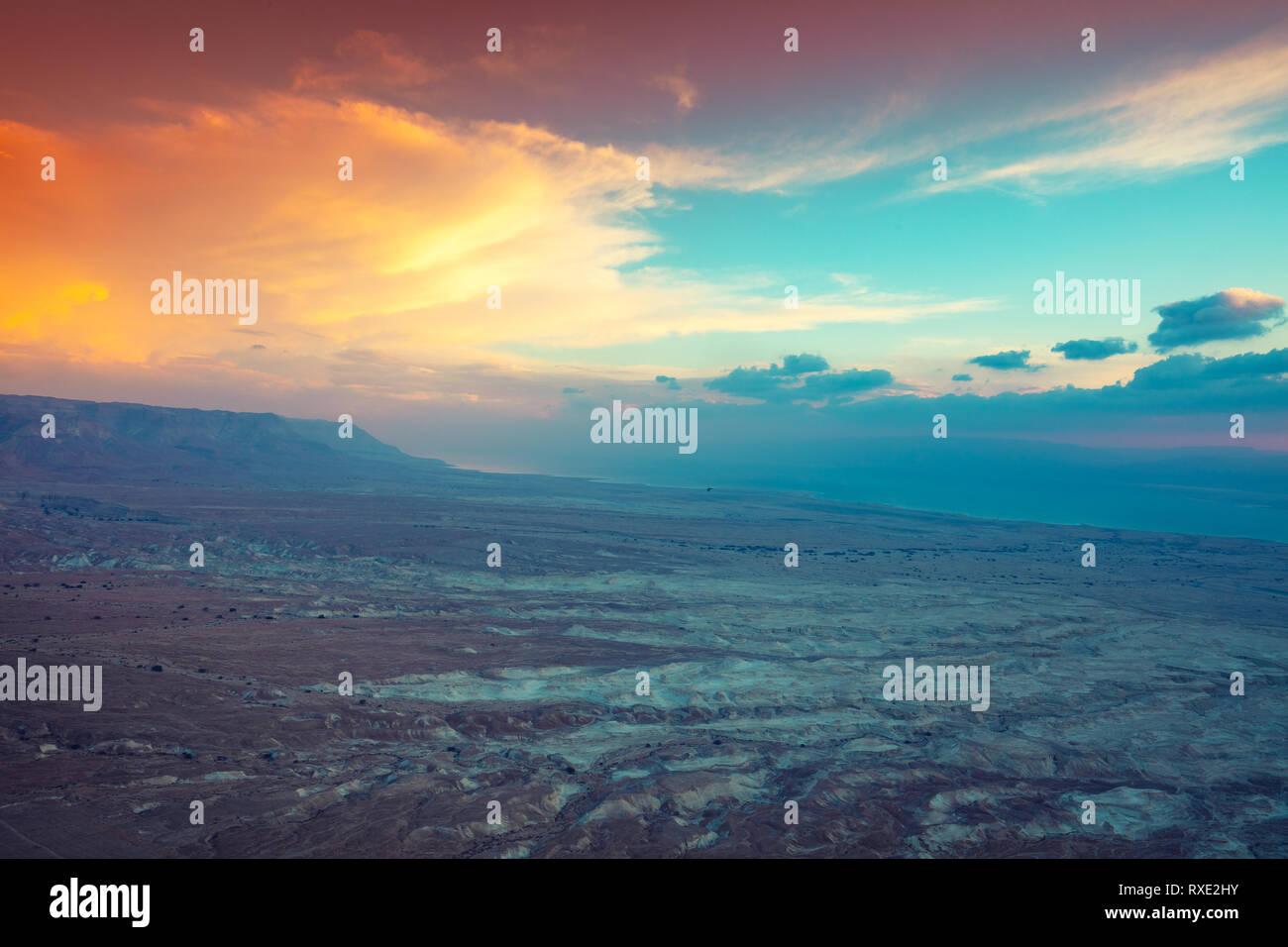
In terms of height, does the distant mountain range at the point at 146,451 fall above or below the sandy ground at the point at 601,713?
above

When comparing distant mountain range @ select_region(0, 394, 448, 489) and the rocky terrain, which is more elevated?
distant mountain range @ select_region(0, 394, 448, 489)
